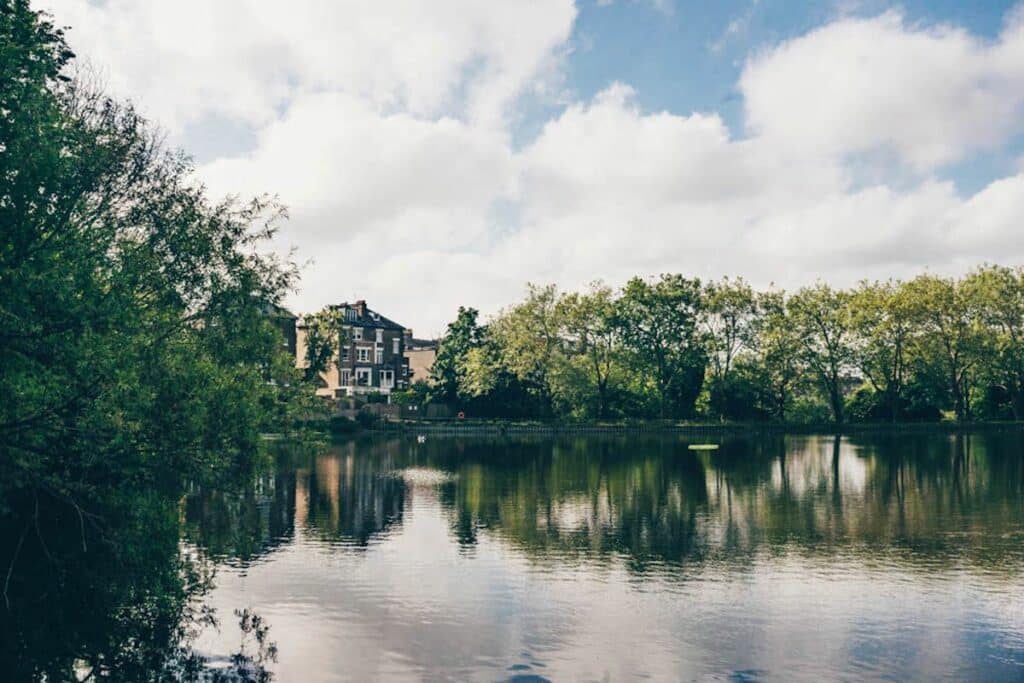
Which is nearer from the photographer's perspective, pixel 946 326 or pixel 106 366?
pixel 106 366

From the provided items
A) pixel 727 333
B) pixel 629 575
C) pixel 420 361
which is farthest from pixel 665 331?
pixel 629 575

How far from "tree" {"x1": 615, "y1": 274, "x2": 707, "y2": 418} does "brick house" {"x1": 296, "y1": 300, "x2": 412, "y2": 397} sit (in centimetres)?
3820

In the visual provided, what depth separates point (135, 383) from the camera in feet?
67.4

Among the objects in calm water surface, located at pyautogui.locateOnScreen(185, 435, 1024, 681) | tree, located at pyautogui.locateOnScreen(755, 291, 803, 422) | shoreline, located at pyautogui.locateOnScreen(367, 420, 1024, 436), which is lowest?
calm water surface, located at pyautogui.locateOnScreen(185, 435, 1024, 681)

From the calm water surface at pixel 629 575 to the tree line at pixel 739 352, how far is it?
57303mm

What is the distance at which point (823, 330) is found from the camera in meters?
117

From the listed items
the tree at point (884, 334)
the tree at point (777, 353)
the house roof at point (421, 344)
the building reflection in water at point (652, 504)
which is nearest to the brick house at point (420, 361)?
the house roof at point (421, 344)

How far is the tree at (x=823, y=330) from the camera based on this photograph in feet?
380

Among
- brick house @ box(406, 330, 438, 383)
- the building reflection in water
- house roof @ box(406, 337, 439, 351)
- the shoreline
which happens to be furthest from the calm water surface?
house roof @ box(406, 337, 439, 351)

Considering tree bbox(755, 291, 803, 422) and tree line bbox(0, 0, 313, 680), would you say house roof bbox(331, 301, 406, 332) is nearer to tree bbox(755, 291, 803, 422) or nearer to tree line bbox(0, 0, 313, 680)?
tree bbox(755, 291, 803, 422)

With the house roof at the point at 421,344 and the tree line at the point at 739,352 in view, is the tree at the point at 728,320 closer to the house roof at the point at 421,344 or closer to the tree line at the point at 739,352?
the tree line at the point at 739,352

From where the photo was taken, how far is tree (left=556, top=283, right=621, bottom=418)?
370 ft

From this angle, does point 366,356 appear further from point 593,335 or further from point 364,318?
point 593,335

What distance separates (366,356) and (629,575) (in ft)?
350
